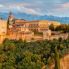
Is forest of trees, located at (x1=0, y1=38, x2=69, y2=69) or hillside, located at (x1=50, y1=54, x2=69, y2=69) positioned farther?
hillside, located at (x1=50, y1=54, x2=69, y2=69)

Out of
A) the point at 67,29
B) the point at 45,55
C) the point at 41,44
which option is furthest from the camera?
the point at 67,29

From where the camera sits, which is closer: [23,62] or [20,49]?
[23,62]

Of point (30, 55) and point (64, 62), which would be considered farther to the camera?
point (64, 62)

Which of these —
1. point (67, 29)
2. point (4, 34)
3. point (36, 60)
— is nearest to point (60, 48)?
point (36, 60)

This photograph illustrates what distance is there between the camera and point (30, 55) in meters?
24.3

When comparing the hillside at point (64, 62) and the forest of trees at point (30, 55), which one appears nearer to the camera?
the forest of trees at point (30, 55)

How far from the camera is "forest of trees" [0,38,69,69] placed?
22.0m

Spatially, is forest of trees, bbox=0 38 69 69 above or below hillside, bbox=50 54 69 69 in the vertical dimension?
above

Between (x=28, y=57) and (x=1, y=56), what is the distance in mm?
2069

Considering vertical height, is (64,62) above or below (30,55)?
below

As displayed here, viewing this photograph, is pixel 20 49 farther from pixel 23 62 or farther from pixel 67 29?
pixel 67 29

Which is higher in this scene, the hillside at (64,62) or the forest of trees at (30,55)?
the forest of trees at (30,55)

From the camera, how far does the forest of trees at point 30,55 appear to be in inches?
868

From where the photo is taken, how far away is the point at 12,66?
2205 centimetres
